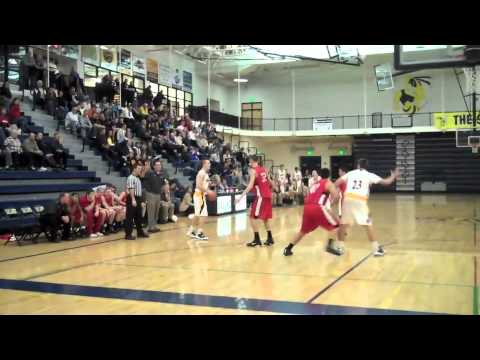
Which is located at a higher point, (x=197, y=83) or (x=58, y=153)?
(x=197, y=83)

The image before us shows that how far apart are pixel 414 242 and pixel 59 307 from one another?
7.20 metres

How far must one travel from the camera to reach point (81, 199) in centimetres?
1133

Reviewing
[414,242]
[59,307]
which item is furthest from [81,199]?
[414,242]

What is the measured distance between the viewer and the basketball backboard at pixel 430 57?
8.25 m

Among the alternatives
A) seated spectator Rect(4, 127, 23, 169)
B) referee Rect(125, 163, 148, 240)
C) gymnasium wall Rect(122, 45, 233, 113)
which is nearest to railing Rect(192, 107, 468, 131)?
gymnasium wall Rect(122, 45, 233, 113)

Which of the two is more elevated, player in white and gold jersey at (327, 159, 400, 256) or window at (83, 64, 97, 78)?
window at (83, 64, 97, 78)

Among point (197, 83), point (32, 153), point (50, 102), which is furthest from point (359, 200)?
point (197, 83)

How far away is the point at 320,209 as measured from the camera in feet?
26.3

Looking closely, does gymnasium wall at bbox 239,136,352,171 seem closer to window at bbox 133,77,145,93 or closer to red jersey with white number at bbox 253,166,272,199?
window at bbox 133,77,145,93

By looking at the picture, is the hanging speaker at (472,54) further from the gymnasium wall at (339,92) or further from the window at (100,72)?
the gymnasium wall at (339,92)

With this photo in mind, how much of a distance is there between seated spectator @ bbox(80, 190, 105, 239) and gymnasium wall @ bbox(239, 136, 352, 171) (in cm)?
2259

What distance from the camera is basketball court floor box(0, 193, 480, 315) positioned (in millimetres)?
5109

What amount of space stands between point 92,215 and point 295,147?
2501 cm

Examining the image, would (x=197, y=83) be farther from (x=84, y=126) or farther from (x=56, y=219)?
(x=56, y=219)
